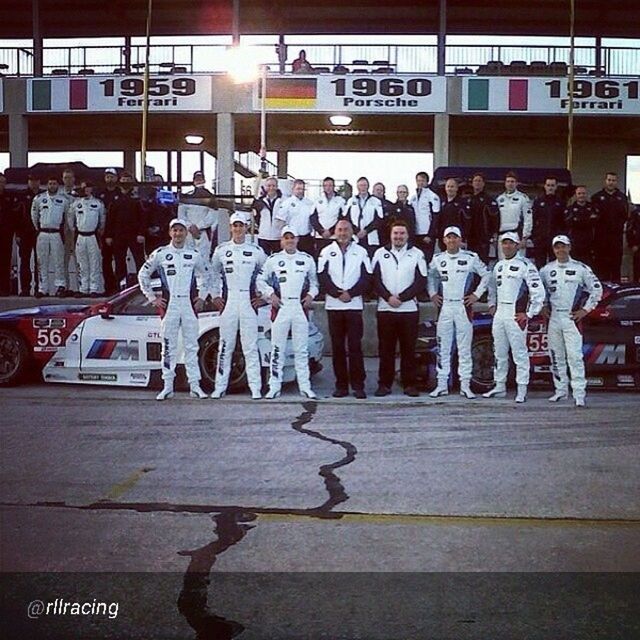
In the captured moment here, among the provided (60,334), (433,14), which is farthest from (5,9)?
(60,334)

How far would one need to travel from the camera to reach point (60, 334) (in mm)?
11203

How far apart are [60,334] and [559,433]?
5.51 meters

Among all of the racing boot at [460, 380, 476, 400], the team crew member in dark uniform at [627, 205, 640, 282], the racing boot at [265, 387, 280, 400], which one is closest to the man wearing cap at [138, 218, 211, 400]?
the racing boot at [265, 387, 280, 400]

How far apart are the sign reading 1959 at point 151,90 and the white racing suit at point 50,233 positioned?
8.36m

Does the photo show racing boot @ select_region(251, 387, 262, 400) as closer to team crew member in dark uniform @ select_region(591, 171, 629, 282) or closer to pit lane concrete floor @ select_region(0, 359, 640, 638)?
pit lane concrete floor @ select_region(0, 359, 640, 638)

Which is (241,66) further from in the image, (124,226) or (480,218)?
(480,218)

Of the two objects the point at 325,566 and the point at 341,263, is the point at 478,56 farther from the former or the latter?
the point at 325,566

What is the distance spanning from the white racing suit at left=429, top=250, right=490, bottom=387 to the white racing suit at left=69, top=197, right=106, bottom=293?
20.7ft

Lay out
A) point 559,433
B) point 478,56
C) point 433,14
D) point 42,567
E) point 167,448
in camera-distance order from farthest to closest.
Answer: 1. point 433,14
2. point 478,56
3. point 559,433
4. point 167,448
5. point 42,567

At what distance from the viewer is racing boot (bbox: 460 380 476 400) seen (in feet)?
35.6

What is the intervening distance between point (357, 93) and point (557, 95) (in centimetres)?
442

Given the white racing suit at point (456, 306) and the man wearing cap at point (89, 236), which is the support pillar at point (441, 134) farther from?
the white racing suit at point (456, 306)

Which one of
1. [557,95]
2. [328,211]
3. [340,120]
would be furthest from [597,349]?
[340,120]

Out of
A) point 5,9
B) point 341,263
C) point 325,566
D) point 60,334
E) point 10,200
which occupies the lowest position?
point 325,566
